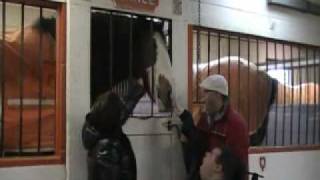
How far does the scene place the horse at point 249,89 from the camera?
20.5 ft

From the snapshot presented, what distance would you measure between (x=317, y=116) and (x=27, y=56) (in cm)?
444

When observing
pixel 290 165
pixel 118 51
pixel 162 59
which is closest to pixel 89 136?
pixel 118 51

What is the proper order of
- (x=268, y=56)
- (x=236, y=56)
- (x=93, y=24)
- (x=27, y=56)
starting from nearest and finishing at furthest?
(x=27, y=56) < (x=93, y=24) < (x=236, y=56) < (x=268, y=56)

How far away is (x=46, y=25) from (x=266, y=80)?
3.07 m

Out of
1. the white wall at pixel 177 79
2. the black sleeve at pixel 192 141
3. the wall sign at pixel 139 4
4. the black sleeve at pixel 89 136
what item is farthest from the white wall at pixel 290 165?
the black sleeve at pixel 89 136

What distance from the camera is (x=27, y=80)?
4590 millimetres

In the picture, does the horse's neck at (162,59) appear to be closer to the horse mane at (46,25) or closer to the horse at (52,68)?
the horse at (52,68)

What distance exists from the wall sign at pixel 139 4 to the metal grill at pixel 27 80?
26.9 inches

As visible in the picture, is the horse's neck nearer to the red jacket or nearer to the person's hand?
the person's hand

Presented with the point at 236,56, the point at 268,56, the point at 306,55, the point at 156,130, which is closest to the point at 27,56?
the point at 156,130

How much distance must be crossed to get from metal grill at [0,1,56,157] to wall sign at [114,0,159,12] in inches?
26.9

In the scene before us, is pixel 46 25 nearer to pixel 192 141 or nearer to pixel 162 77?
pixel 162 77

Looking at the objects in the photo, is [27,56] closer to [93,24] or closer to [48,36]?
[48,36]

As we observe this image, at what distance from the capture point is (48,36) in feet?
15.5
